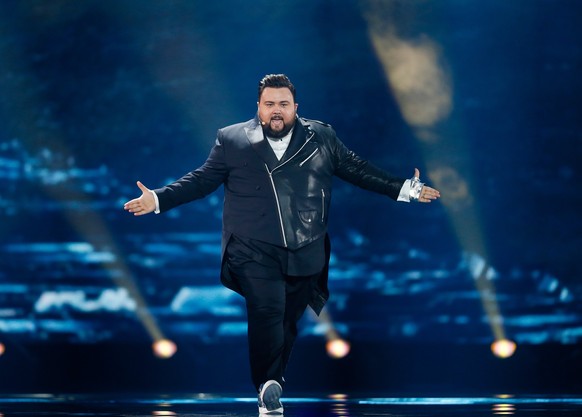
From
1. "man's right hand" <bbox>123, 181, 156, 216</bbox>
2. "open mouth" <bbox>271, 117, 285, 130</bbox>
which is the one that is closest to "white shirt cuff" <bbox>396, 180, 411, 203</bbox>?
"open mouth" <bbox>271, 117, 285, 130</bbox>

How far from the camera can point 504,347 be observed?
6441 millimetres

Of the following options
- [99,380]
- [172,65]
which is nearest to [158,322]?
[99,380]

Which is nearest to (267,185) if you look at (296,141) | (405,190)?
(296,141)

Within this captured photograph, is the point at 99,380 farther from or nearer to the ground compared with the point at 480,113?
nearer to the ground

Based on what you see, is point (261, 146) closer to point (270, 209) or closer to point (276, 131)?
point (276, 131)

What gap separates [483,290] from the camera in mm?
6426

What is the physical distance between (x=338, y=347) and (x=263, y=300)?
98.0 inches

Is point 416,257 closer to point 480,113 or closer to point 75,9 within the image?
point 480,113

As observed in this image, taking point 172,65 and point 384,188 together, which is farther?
point 172,65

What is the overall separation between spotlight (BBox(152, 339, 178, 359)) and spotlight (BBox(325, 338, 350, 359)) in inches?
36.5

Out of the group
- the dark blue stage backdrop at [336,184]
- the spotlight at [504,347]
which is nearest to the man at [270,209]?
the dark blue stage backdrop at [336,184]

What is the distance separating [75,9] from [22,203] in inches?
48.7

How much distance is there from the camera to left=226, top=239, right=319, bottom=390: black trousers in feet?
13.4

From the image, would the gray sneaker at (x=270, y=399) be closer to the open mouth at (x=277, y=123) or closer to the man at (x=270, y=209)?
the man at (x=270, y=209)
